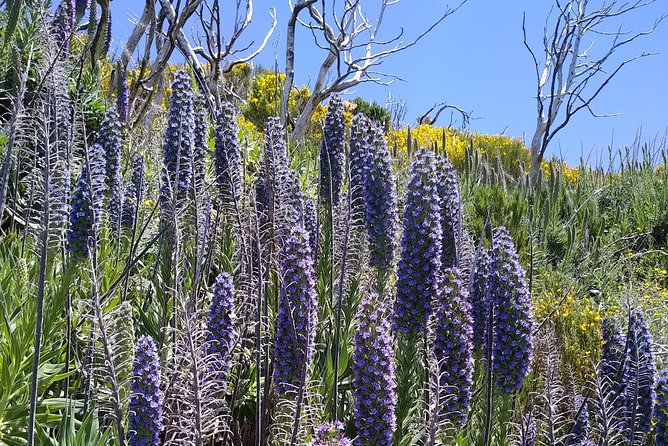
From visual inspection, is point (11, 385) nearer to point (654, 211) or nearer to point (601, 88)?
point (654, 211)

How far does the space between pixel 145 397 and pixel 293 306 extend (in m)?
0.72

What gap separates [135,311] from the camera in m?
3.49

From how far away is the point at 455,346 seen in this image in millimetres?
2584

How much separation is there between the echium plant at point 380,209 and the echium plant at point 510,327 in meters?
0.86

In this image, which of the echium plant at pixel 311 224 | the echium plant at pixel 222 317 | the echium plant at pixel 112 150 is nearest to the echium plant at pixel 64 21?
the echium plant at pixel 112 150

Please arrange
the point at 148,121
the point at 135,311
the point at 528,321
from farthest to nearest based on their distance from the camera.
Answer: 1. the point at 148,121
2. the point at 135,311
3. the point at 528,321

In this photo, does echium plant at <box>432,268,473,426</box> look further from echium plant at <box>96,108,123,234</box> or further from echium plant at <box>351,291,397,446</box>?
echium plant at <box>96,108,123,234</box>

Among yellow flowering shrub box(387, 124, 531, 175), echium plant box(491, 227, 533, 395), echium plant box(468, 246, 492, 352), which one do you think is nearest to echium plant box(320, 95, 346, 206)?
echium plant box(468, 246, 492, 352)

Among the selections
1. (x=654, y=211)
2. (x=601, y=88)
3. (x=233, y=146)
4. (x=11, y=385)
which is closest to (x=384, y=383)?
(x=11, y=385)

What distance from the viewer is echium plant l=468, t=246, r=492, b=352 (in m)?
2.88

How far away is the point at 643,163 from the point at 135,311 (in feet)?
37.9

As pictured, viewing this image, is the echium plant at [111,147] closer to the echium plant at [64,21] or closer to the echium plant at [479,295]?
the echium plant at [479,295]

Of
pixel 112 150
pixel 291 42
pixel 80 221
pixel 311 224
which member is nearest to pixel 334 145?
pixel 311 224

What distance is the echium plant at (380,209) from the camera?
Answer: 347 centimetres
